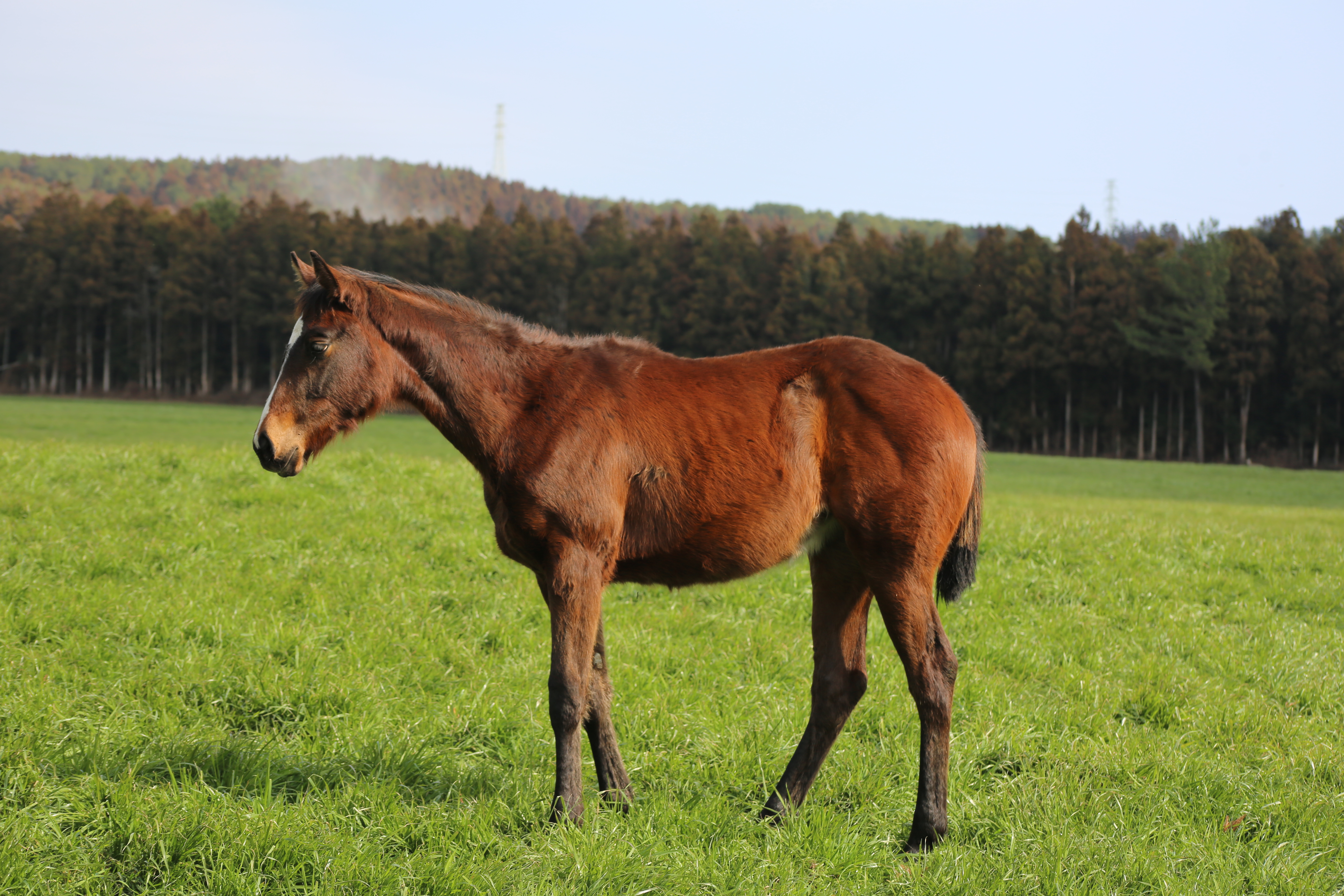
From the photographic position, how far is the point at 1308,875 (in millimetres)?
4008

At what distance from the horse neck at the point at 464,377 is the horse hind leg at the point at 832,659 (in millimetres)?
1830

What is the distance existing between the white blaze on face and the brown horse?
0.02m

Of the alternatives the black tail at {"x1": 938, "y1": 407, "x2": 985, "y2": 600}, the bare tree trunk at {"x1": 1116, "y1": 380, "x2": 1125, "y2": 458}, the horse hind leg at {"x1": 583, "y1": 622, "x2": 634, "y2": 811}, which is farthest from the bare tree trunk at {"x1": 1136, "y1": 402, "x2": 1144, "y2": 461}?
the horse hind leg at {"x1": 583, "y1": 622, "x2": 634, "y2": 811}

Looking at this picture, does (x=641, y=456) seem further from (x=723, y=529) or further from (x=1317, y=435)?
(x=1317, y=435)

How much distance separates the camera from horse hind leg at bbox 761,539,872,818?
4594mm

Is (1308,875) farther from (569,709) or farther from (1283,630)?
(1283,630)

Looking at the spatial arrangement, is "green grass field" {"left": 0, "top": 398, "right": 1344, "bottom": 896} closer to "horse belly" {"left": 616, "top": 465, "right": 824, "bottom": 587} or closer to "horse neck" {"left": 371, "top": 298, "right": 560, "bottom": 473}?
"horse belly" {"left": 616, "top": 465, "right": 824, "bottom": 587}

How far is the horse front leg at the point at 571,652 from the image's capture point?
3912 mm

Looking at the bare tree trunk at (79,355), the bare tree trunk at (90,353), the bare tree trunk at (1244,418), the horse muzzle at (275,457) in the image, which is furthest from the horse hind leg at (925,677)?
the bare tree trunk at (79,355)

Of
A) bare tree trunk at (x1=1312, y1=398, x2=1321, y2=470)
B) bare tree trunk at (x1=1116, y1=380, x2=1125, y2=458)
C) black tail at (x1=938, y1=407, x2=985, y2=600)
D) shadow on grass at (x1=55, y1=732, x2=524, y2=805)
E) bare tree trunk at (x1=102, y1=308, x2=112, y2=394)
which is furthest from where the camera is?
bare tree trunk at (x1=102, y1=308, x2=112, y2=394)

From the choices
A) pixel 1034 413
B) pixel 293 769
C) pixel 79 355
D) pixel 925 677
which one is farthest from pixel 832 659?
pixel 79 355

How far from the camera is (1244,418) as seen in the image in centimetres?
5144

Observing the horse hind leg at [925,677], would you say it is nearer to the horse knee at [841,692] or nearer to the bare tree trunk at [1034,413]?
the horse knee at [841,692]

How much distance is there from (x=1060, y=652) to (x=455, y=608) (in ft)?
17.4
